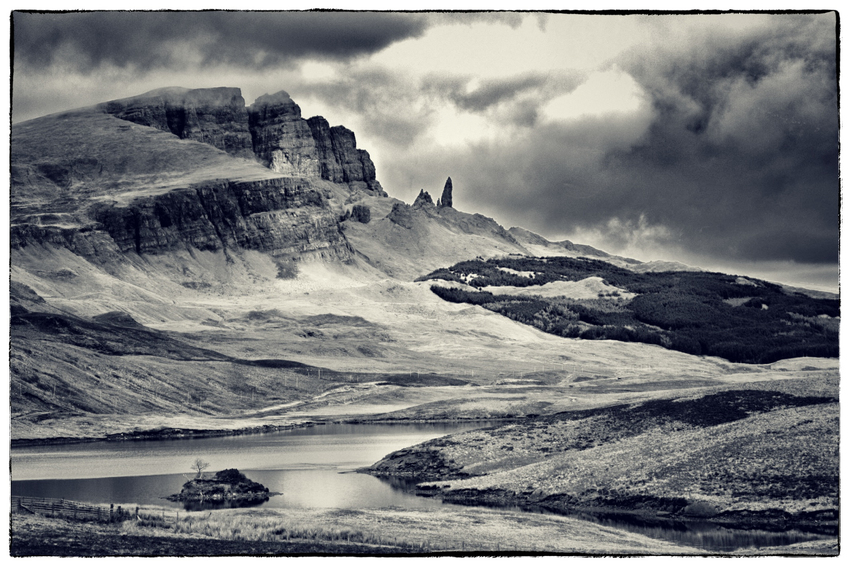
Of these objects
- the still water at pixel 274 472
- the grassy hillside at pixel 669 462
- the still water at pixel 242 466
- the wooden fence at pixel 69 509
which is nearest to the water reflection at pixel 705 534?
the still water at pixel 274 472

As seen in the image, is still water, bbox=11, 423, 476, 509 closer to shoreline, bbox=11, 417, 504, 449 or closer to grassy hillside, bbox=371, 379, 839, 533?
shoreline, bbox=11, 417, 504, 449

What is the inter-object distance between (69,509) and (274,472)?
18360 mm

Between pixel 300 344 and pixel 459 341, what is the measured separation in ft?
111

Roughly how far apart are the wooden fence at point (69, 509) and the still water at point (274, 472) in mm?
3921

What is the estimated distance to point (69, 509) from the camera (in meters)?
40.5

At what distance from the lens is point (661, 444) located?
48.0m

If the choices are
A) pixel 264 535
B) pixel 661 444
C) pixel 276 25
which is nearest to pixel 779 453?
pixel 661 444

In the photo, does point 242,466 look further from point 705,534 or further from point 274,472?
point 705,534

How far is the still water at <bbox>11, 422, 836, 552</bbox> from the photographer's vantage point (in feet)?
127

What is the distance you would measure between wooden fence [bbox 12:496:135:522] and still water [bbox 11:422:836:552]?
3921mm

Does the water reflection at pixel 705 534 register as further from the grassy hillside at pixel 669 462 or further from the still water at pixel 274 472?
the grassy hillside at pixel 669 462

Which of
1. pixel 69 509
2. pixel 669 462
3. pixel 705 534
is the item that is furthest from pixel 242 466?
pixel 705 534

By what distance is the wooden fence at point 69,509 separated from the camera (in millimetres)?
38562
